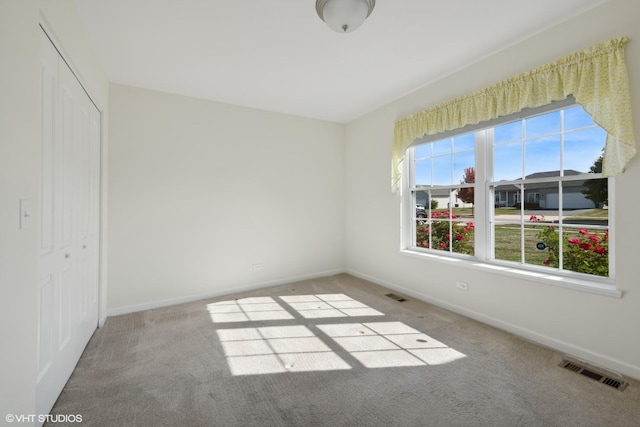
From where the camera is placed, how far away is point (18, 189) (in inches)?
50.4

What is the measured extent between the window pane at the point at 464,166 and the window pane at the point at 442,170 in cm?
8

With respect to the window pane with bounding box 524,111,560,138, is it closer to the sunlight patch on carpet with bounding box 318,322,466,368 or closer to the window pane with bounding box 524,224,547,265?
the window pane with bounding box 524,224,547,265

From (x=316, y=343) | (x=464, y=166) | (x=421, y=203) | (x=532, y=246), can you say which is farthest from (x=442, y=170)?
(x=316, y=343)

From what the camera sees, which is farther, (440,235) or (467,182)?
(440,235)

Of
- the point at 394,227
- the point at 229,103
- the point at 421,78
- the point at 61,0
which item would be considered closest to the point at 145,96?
the point at 229,103

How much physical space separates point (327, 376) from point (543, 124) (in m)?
2.94

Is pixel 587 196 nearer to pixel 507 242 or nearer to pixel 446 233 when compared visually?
pixel 507 242

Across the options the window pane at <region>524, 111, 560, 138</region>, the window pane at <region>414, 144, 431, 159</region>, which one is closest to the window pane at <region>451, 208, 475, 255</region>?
the window pane at <region>414, 144, 431, 159</region>

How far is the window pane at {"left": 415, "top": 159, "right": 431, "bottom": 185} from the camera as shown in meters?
3.75

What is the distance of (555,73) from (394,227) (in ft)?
7.78

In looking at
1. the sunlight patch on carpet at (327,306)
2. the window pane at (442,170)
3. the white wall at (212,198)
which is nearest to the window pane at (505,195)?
the window pane at (442,170)

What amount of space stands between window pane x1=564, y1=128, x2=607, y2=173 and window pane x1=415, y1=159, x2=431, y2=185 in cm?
146

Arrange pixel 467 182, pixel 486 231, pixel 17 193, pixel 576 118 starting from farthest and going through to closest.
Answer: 1. pixel 467 182
2. pixel 486 231
3. pixel 576 118
4. pixel 17 193

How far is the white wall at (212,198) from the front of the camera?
3301 mm
